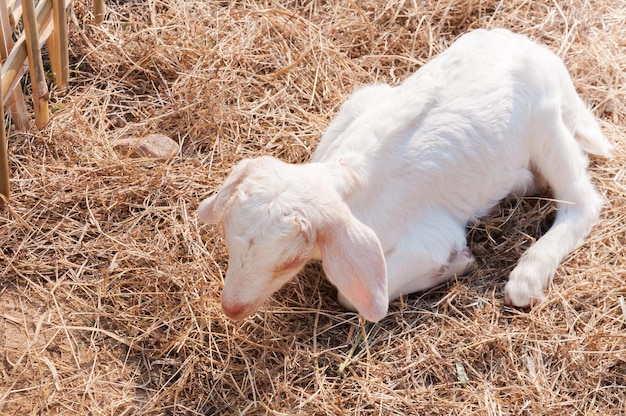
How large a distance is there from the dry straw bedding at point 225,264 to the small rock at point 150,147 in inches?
3.0

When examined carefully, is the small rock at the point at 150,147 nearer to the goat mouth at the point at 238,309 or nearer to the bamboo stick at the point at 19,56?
the bamboo stick at the point at 19,56

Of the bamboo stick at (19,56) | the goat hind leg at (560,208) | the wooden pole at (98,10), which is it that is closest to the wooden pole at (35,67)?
the bamboo stick at (19,56)

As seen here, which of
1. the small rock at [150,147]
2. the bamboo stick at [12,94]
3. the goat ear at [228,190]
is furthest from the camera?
the small rock at [150,147]

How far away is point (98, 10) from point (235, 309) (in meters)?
2.86

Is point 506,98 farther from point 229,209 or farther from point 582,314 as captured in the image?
point 229,209

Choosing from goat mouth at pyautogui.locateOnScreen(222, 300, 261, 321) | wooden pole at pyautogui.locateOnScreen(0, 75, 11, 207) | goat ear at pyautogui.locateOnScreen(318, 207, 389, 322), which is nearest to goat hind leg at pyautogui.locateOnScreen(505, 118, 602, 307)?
goat ear at pyautogui.locateOnScreen(318, 207, 389, 322)

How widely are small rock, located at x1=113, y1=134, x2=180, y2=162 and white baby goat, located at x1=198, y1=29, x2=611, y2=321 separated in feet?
→ 3.04

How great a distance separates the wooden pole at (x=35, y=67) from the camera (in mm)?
4375

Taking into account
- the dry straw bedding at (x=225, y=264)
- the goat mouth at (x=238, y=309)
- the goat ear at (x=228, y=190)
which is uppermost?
the goat ear at (x=228, y=190)


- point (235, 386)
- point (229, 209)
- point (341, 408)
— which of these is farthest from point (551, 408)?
point (229, 209)

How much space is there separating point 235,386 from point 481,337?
3.83 feet

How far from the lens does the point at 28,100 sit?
5.10 m

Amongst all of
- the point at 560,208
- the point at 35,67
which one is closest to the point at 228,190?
the point at 35,67

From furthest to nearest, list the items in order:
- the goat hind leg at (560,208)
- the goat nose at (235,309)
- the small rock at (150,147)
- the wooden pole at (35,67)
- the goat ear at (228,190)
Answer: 1. the small rock at (150,147)
2. the wooden pole at (35,67)
3. the goat hind leg at (560,208)
4. the goat ear at (228,190)
5. the goat nose at (235,309)
